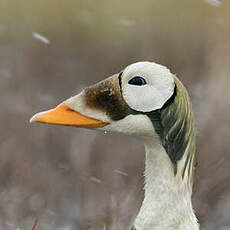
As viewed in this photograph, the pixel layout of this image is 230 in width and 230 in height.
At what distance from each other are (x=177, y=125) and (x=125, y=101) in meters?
0.10

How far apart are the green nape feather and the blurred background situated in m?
1.23

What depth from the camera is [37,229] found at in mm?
3314

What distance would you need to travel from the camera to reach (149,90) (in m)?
1.81

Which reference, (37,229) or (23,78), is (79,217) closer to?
(37,229)

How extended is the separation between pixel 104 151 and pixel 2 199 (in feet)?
1.65

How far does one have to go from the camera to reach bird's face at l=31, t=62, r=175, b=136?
1.81 m

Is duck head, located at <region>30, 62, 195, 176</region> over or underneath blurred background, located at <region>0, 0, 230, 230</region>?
over

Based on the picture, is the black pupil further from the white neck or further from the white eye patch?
the white neck

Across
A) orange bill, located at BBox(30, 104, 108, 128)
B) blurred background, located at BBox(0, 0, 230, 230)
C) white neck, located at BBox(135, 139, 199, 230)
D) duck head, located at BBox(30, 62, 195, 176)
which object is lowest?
blurred background, located at BBox(0, 0, 230, 230)

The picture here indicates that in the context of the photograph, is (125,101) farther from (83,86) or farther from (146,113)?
(83,86)

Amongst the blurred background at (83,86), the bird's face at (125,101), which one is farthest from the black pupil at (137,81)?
the blurred background at (83,86)

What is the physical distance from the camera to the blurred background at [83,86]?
12.1ft

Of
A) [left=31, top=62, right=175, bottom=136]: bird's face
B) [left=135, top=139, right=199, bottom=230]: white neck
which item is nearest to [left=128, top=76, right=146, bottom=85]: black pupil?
[left=31, top=62, right=175, bottom=136]: bird's face

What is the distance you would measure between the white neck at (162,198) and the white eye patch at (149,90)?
0.08m
